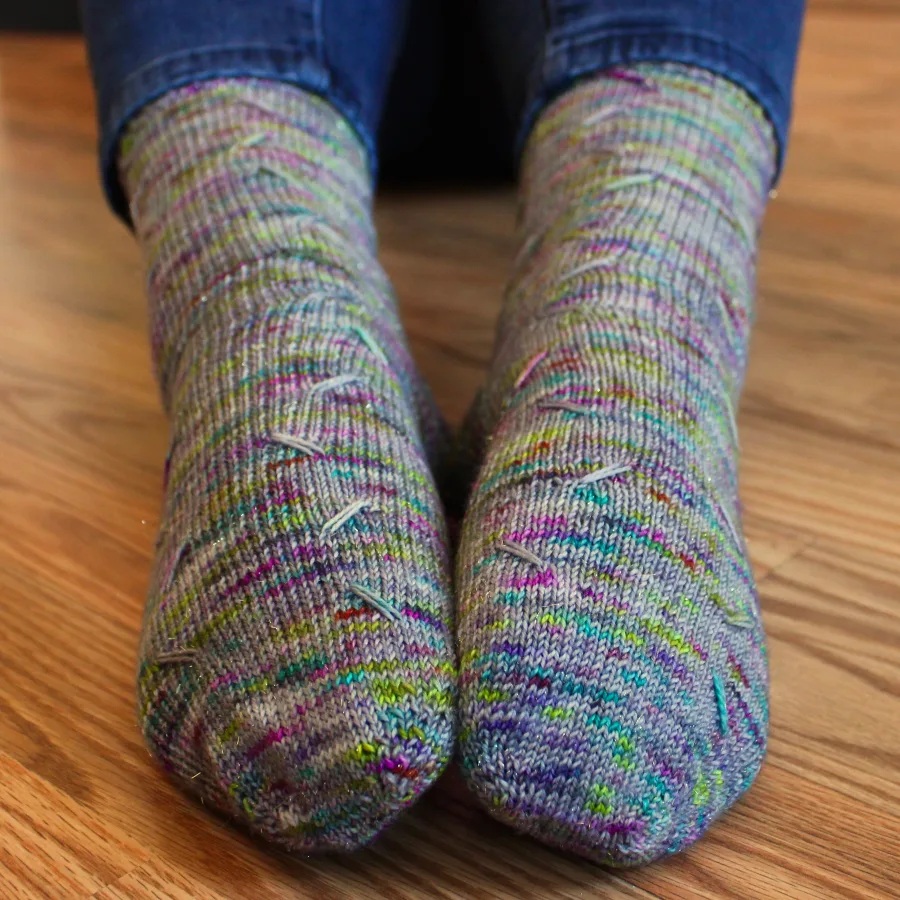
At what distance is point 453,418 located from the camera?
769mm

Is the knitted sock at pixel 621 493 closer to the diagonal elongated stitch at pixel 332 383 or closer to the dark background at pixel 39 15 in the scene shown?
the diagonal elongated stitch at pixel 332 383

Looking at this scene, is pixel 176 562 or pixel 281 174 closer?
pixel 176 562

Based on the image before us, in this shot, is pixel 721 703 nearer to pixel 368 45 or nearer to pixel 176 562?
pixel 176 562

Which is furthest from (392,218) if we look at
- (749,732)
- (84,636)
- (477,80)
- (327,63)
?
(749,732)

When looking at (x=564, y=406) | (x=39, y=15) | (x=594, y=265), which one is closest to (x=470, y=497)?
(x=564, y=406)

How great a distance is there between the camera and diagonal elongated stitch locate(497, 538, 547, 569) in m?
0.47

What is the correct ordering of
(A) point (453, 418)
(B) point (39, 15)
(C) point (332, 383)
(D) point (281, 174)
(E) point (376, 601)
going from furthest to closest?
(B) point (39, 15), (A) point (453, 418), (D) point (281, 174), (C) point (332, 383), (E) point (376, 601)

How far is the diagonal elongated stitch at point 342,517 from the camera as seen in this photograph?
0.48 metres

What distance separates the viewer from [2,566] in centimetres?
63

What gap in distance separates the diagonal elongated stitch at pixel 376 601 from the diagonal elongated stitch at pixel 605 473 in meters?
0.11

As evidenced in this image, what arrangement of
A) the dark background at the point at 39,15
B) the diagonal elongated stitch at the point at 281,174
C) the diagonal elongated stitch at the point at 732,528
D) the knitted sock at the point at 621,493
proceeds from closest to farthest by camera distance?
the knitted sock at the point at 621,493 → the diagonal elongated stitch at the point at 732,528 → the diagonal elongated stitch at the point at 281,174 → the dark background at the point at 39,15

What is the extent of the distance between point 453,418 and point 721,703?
347 millimetres

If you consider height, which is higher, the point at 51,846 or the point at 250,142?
the point at 250,142

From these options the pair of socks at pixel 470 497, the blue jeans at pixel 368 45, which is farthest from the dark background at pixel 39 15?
the pair of socks at pixel 470 497
